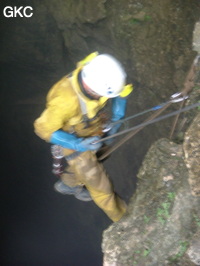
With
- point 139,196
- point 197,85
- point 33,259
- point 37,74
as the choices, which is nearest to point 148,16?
point 197,85

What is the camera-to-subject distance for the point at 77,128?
3684 mm

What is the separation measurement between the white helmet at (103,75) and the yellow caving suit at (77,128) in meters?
0.16

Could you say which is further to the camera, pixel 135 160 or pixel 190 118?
pixel 135 160

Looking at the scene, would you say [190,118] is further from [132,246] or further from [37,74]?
[37,74]

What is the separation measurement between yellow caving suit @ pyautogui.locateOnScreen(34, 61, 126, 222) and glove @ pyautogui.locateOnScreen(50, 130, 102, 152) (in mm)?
69

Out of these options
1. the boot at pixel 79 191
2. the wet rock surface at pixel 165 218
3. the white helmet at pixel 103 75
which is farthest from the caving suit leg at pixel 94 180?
the white helmet at pixel 103 75

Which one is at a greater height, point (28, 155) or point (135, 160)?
point (135, 160)

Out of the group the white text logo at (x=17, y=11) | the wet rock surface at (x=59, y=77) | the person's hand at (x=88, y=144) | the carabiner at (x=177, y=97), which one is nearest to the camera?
the carabiner at (x=177, y=97)

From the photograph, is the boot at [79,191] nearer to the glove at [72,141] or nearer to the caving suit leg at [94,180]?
the caving suit leg at [94,180]

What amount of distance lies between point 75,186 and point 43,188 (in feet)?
20.5

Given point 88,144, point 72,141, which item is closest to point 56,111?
point 72,141

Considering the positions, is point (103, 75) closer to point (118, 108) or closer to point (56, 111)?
point (56, 111)

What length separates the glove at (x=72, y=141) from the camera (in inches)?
137

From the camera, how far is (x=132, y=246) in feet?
10.8
